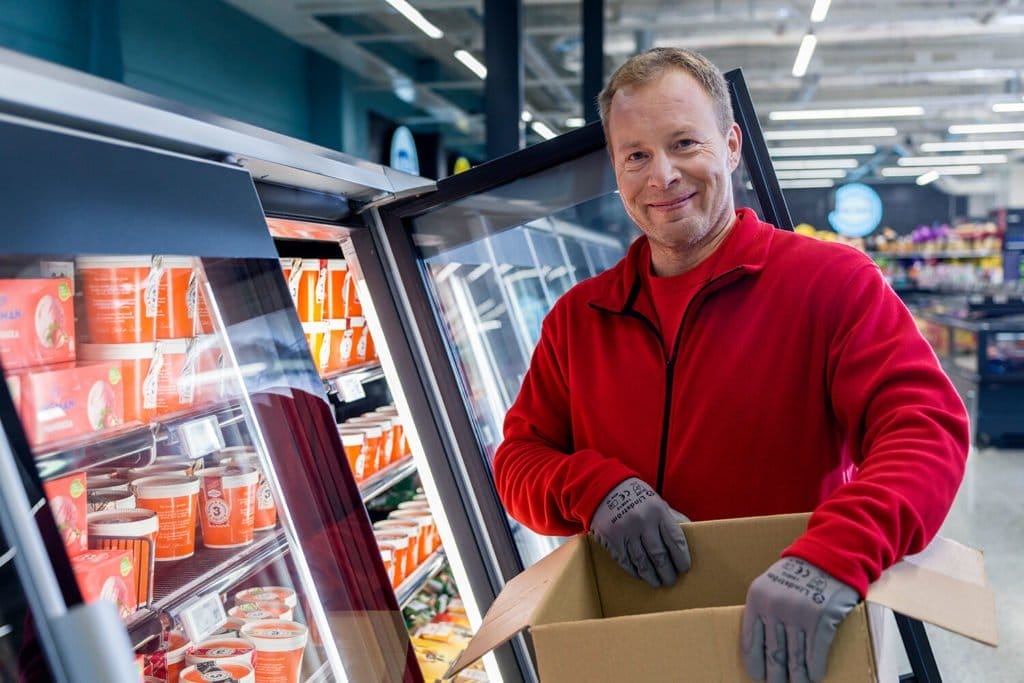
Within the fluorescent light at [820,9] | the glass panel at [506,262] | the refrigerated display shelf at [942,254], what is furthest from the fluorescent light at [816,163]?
the glass panel at [506,262]

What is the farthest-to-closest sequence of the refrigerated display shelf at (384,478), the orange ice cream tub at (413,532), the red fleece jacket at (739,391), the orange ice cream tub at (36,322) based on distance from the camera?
the orange ice cream tub at (413,532)
the refrigerated display shelf at (384,478)
the red fleece jacket at (739,391)
the orange ice cream tub at (36,322)

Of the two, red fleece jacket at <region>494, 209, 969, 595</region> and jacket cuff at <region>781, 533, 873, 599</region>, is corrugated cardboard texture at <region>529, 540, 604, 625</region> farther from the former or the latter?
jacket cuff at <region>781, 533, 873, 599</region>

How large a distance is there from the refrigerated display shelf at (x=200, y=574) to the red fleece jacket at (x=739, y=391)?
1.74ft

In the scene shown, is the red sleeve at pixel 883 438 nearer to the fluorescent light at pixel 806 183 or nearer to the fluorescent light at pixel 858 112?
the fluorescent light at pixel 858 112

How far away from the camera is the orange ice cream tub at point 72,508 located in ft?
4.99

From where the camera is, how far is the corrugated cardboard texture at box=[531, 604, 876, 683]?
1.04 metres

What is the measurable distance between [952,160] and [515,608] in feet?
78.1

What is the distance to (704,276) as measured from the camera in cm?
170

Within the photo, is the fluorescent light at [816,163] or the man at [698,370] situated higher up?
the fluorescent light at [816,163]

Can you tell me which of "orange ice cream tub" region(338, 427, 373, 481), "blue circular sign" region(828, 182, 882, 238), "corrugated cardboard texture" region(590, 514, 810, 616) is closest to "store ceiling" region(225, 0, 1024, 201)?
"blue circular sign" region(828, 182, 882, 238)

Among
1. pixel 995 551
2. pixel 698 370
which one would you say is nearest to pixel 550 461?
pixel 698 370

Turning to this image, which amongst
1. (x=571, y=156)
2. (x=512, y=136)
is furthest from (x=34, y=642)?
(x=512, y=136)

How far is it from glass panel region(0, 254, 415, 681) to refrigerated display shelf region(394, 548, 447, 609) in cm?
74

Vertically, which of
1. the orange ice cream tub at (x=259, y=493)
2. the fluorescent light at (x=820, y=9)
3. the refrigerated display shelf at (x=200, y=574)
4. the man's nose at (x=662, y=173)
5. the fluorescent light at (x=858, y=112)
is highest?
the fluorescent light at (x=820, y=9)
